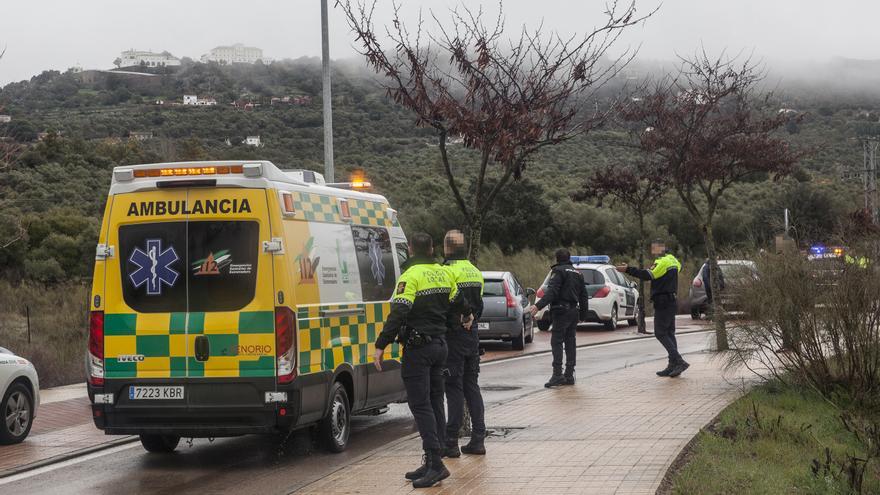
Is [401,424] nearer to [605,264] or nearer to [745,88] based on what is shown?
[745,88]

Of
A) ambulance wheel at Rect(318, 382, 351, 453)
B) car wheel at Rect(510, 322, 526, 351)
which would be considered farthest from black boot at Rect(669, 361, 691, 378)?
car wheel at Rect(510, 322, 526, 351)

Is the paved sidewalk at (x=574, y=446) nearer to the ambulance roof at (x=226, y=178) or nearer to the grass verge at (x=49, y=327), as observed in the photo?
the ambulance roof at (x=226, y=178)

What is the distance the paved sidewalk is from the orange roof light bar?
2.61 meters

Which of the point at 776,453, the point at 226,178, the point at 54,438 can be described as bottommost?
the point at 776,453

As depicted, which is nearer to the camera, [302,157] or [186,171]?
[186,171]

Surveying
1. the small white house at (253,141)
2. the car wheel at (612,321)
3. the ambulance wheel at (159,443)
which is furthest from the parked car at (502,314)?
the small white house at (253,141)

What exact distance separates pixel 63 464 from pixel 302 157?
4038 cm

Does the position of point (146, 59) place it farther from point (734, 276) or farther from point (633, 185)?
point (734, 276)

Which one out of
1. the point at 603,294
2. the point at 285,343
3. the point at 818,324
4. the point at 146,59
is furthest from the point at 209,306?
the point at 146,59

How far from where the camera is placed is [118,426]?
959cm

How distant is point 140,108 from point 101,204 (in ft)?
94.0

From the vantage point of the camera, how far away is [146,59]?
287ft

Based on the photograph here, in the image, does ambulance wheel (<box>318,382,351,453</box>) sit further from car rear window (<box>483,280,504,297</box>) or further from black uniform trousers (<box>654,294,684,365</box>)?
car rear window (<box>483,280,504,297</box>)

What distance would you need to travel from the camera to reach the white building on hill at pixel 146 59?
84.3 meters
